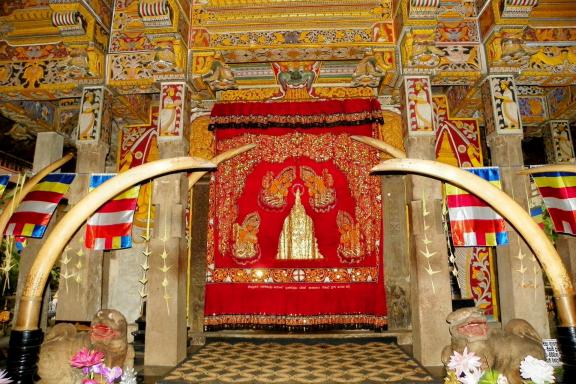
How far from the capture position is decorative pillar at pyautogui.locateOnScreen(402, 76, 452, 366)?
15.1ft

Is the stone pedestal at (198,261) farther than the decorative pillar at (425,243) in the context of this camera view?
Yes

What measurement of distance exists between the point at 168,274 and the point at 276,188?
2130mm

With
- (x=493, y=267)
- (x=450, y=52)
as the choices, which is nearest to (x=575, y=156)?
(x=493, y=267)

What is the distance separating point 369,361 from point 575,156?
642cm

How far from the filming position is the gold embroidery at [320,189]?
6020mm

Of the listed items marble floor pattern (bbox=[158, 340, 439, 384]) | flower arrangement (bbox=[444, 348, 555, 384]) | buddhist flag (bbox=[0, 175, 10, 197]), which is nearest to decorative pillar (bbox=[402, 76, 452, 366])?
marble floor pattern (bbox=[158, 340, 439, 384])

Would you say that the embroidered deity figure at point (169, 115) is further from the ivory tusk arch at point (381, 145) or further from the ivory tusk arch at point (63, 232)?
the ivory tusk arch at point (381, 145)

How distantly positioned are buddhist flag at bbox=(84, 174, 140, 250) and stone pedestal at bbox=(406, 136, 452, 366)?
12.2 ft

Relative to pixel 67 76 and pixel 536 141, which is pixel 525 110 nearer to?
pixel 536 141

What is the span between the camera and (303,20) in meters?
5.70

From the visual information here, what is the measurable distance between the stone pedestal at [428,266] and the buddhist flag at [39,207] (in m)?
4.81

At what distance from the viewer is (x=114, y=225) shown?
16.3 ft

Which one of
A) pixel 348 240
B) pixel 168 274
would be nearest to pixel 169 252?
pixel 168 274

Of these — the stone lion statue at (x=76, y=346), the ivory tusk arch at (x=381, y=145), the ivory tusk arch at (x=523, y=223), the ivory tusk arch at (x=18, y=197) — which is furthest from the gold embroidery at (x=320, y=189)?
the ivory tusk arch at (x=18, y=197)
